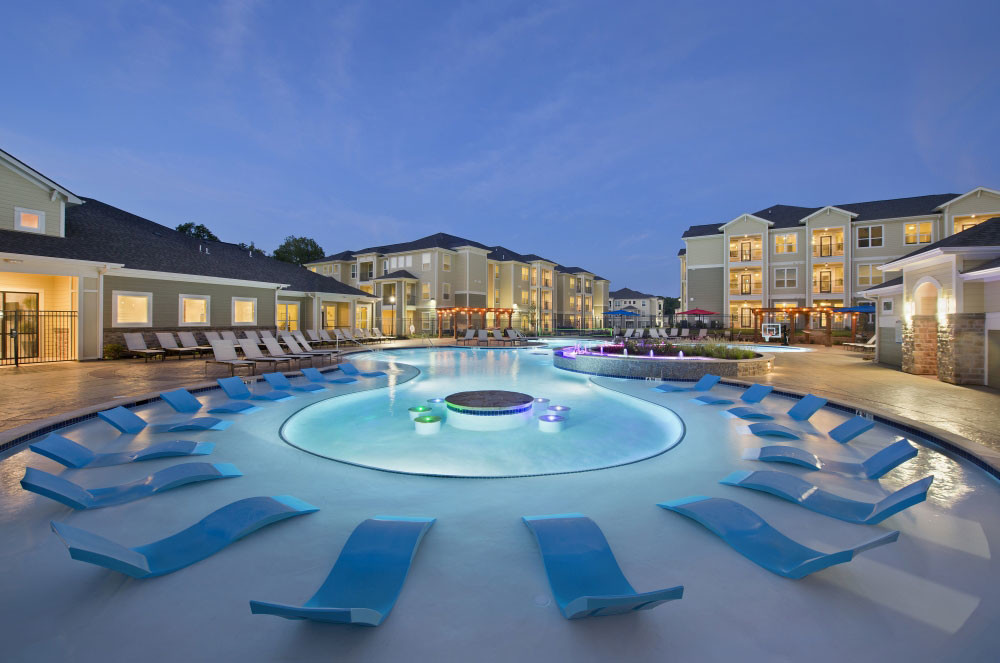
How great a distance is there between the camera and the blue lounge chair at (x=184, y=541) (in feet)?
7.95

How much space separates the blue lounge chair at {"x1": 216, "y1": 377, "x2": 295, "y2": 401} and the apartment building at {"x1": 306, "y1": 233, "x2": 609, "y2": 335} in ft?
73.4

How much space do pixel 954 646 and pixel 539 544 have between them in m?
2.16

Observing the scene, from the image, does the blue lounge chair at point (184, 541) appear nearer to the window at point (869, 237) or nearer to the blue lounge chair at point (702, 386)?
the blue lounge chair at point (702, 386)

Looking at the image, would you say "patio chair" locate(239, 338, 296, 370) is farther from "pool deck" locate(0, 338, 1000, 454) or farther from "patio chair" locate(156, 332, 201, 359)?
"patio chair" locate(156, 332, 201, 359)

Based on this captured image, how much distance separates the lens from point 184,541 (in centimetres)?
300

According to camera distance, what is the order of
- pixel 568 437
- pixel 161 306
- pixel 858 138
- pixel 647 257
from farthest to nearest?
1. pixel 647 257
2. pixel 858 138
3. pixel 161 306
4. pixel 568 437

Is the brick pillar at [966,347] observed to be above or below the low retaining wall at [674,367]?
above

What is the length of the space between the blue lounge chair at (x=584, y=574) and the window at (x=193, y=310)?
732 inches

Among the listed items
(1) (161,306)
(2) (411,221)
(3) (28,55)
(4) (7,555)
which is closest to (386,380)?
(4) (7,555)

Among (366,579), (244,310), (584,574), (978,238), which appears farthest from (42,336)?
(978,238)

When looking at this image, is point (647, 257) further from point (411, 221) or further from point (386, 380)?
point (386, 380)

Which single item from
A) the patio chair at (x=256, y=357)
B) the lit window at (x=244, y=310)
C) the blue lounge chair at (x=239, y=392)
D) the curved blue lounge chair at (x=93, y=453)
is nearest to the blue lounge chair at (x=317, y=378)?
the blue lounge chair at (x=239, y=392)

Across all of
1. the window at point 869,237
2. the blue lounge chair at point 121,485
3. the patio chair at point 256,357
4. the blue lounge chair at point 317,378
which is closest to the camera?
the blue lounge chair at point 121,485

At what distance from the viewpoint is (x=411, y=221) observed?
141 meters
